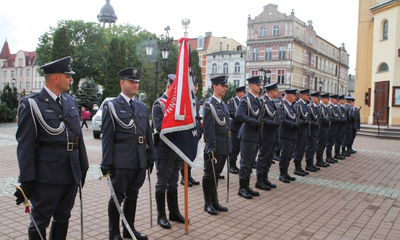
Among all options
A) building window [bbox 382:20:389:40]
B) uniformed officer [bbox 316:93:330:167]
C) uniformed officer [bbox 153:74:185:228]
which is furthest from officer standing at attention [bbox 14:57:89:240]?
building window [bbox 382:20:389:40]

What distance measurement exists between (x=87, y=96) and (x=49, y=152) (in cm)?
3512

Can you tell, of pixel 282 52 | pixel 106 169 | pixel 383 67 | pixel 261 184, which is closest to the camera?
pixel 106 169

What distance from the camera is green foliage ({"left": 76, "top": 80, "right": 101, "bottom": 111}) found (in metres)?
36.4

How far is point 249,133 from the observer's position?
6.63 m

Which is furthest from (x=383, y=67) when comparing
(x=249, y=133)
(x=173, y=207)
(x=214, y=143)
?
(x=173, y=207)

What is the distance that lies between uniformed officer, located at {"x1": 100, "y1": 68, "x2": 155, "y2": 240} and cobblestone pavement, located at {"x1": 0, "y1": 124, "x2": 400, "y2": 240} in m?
0.55

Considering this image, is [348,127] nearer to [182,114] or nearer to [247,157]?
[247,157]

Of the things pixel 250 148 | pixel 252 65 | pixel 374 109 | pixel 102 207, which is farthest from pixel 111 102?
pixel 252 65

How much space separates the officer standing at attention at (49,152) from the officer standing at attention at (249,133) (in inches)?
144

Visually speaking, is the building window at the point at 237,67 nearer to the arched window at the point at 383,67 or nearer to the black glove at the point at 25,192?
the arched window at the point at 383,67

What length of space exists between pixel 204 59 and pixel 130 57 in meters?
19.5

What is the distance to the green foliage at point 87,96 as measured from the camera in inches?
1432

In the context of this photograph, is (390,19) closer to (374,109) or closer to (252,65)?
(374,109)

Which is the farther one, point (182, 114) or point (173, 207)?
point (173, 207)
